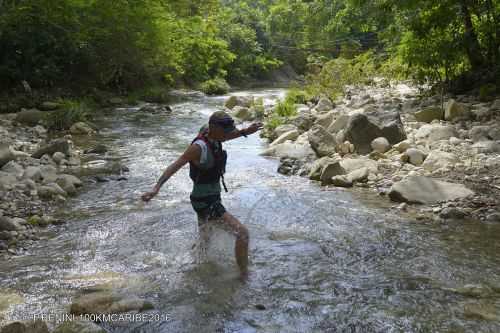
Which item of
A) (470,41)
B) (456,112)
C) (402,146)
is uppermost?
(470,41)

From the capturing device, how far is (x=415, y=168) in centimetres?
774

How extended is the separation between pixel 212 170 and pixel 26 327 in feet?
6.44

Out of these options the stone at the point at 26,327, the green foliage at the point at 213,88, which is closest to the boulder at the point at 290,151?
the stone at the point at 26,327

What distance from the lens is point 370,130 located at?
30.1 feet

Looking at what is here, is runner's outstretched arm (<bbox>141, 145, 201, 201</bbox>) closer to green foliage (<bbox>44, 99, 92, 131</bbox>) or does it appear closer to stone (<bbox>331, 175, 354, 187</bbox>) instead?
stone (<bbox>331, 175, 354, 187</bbox>)

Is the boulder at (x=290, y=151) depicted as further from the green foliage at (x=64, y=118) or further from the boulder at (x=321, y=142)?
the green foliage at (x=64, y=118)

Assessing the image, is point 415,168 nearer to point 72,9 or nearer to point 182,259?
point 182,259

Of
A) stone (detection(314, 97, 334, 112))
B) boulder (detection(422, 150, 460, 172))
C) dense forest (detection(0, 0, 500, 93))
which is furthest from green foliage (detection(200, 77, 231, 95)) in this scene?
boulder (detection(422, 150, 460, 172))

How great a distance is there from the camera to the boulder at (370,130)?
9039 mm

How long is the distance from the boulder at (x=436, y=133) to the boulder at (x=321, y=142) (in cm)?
167

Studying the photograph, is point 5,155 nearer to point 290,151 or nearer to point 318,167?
point 290,151

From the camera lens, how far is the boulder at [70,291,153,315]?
3.73 meters

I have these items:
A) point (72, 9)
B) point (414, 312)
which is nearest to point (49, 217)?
point (414, 312)

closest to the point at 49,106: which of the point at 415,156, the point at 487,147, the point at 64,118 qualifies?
the point at 64,118
